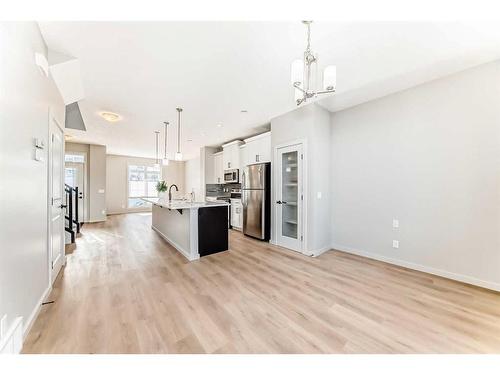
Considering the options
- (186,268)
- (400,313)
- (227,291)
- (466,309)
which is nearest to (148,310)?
(227,291)

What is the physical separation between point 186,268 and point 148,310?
105cm

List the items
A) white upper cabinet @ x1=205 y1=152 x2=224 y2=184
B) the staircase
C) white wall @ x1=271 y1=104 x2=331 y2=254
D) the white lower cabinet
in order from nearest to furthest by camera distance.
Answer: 1. white wall @ x1=271 y1=104 x2=331 y2=254
2. the staircase
3. the white lower cabinet
4. white upper cabinet @ x1=205 y1=152 x2=224 y2=184

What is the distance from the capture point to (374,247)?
3.44m

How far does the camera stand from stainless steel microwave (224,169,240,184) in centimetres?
603

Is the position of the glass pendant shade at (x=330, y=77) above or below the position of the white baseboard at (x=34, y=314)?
above

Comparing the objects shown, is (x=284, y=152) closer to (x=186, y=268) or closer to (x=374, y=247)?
(x=374, y=247)

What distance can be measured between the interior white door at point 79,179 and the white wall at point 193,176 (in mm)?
3771

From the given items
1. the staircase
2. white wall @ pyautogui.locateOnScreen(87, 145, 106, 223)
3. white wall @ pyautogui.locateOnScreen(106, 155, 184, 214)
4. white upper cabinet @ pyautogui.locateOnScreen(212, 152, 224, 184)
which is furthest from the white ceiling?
white wall @ pyautogui.locateOnScreen(106, 155, 184, 214)

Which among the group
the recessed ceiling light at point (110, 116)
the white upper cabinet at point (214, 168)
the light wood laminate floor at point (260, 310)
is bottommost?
the light wood laminate floor at point (260, 310)

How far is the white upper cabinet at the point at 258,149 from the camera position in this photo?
185 inches

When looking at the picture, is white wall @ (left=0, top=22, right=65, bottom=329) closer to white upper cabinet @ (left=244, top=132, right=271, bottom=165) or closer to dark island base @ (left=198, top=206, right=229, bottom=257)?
dark island base @ (left=198, top=206, right=229, bottom=257)

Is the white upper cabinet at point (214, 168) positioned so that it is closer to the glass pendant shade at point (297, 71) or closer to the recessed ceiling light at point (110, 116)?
the recessed ceiling light at point (110, 116)

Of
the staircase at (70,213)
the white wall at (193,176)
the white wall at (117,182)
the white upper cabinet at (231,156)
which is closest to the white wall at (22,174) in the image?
the staircase at (70,213)

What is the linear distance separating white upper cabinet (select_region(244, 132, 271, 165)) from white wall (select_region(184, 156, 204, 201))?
4033mm
